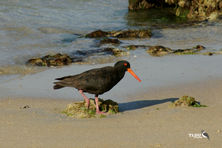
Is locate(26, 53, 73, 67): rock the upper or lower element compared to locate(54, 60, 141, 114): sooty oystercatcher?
lower

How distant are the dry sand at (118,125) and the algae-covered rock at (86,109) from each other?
165mm

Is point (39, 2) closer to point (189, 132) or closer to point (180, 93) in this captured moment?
point (180, 93)

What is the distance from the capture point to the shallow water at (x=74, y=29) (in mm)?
12773

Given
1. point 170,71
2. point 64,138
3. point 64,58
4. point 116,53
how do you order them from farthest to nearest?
point 116,53 → point 64,58 → point 170,71 → point 64,138

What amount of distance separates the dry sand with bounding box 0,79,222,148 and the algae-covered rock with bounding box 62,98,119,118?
0.17 metres

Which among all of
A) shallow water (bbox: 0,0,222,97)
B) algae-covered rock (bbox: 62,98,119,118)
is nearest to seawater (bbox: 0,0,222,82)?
shallow water (bbox: 0,0,222,97)

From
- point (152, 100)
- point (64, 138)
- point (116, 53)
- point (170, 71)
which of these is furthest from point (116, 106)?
point (116, 53)

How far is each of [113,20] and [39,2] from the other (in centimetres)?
501

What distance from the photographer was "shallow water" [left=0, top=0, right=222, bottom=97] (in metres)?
12.8

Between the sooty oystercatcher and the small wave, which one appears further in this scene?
the small wave

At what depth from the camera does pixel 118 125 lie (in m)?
6.79

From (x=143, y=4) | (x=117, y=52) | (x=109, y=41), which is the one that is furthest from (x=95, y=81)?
(x=143, y=4)

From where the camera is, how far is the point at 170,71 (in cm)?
1082

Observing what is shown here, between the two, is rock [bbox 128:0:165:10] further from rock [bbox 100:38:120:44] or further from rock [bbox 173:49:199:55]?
rock [bbox 173:49:199:55]
